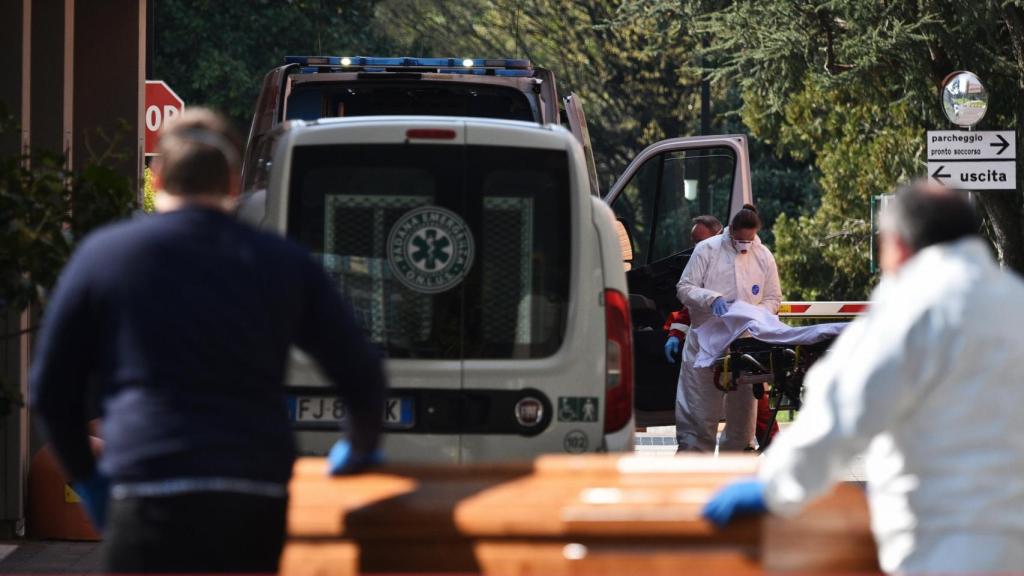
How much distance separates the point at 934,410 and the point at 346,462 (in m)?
1.34

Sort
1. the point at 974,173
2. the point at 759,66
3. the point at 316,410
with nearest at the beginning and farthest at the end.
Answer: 1. the point at 316,410
2. the point at 974,173
3. the point at 759,66

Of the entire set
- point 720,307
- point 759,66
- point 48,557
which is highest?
point 759,66

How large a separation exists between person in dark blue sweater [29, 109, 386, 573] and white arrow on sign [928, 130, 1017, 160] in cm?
1233

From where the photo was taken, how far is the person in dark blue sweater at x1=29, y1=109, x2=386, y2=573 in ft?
12.1

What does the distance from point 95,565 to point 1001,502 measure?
5.46 m

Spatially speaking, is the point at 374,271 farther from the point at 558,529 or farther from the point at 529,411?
the point at 558,529

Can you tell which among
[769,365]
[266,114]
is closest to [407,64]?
[266,114]

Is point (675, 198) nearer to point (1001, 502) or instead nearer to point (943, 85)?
point (943, 85)

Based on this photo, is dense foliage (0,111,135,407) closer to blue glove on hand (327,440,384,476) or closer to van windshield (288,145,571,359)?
van windshield (288,145,571,359)

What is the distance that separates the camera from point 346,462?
4.37 meters

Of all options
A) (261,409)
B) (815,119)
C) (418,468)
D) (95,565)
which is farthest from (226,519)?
(815,119)

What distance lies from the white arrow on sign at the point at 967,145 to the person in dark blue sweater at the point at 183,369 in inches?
486

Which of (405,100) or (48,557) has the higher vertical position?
(405,100)

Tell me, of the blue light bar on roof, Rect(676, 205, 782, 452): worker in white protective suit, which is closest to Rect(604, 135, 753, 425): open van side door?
Rect(676, 205, 782, 452): worker in white protective suit
